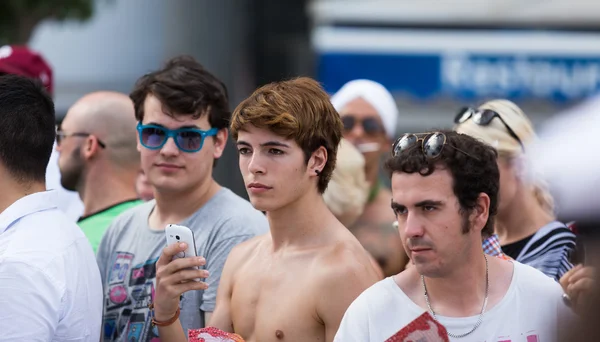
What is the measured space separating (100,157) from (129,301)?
1.34 metres

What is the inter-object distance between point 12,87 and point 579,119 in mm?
A: 2427

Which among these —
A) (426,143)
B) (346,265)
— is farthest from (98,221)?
(426,143)

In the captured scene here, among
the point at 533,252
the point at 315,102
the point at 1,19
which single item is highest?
the point at 1,19

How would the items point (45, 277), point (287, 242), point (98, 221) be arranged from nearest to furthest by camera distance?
point (45, 277) → point (287, 242) → point (98, 221)

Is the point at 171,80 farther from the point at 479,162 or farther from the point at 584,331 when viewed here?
the point at 584,331

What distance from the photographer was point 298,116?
3.38 m

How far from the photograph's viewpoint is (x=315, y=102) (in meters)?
3.44

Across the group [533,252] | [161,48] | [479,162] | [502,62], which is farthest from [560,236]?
[161,48]

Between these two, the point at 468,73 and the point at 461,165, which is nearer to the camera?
the point at 461,165

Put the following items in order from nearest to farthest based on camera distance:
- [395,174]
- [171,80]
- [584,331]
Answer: [584,331], [395,174], [171,80]

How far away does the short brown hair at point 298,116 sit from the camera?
337 centimetres

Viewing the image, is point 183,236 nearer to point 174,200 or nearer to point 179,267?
point 179,267

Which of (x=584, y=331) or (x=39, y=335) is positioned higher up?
(x=584, y=331)

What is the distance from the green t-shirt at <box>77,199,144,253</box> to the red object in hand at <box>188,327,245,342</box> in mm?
1570
